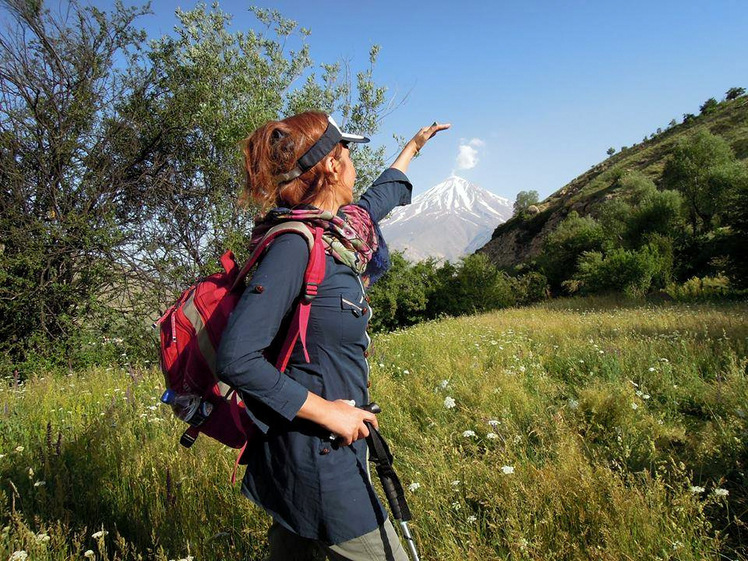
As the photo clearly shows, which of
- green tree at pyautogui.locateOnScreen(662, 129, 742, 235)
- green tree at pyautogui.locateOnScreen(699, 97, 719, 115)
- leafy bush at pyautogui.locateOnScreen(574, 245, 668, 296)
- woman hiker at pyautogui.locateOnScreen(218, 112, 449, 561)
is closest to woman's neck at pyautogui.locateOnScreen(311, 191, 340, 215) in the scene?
woman hiker at pyautogui.locateOnScreen(218, 112, 449, 561)

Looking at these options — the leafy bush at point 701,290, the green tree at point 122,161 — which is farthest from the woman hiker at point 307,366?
the leafy bush at point 701,290

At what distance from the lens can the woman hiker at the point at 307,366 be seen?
1.31m

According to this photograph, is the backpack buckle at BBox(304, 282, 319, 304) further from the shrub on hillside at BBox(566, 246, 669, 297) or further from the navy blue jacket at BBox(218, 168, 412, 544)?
the shrub on hillside at BBox(566, 246, 669, 297)

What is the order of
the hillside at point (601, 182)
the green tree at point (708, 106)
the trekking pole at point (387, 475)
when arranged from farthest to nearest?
the green tree at point (708, 106), the hillside at point (601, 182), the trekking pole at point (387, 475)

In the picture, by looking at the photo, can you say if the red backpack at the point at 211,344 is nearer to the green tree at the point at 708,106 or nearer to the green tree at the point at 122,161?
the green tree at the point at 122,161

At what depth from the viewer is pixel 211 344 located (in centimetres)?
144

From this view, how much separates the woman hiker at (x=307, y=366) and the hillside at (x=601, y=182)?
59.9m

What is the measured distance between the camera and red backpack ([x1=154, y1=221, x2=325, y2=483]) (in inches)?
55.2

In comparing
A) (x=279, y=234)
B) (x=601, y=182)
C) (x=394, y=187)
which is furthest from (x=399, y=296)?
(x=601, y=182)

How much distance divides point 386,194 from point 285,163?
899 mm

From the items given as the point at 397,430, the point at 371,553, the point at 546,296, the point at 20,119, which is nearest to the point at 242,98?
the point at 20,119

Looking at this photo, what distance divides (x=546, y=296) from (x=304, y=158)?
107 ft

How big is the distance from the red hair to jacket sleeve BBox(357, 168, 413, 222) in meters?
0.61

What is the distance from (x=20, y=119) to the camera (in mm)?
8492
